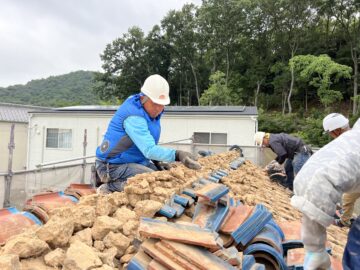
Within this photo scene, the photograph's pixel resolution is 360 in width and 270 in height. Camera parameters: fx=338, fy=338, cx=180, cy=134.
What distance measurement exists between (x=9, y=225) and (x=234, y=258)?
165cm

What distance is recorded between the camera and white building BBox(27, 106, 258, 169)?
14.7 metres

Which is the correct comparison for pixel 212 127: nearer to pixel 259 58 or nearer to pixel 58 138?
pixel 58 138

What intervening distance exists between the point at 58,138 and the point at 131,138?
15.0m

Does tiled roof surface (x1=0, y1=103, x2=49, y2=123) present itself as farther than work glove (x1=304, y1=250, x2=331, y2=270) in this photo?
Yes

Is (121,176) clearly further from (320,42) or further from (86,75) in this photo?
(86,75)

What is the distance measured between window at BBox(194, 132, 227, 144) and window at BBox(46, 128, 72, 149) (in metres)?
6.65

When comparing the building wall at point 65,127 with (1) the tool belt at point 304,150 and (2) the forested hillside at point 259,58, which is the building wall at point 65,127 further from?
(2) the forested hillside at point 259,58

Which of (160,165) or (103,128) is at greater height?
(103,128)

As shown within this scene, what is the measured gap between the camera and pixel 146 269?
1894 millimetres

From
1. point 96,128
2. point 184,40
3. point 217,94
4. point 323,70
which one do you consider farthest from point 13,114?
point 323,70

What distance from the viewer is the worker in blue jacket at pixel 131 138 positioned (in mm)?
3562

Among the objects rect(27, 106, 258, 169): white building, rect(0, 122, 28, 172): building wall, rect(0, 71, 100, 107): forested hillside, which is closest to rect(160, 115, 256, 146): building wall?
rect(27, 106, 258, 169): white building

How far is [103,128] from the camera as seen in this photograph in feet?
53.5

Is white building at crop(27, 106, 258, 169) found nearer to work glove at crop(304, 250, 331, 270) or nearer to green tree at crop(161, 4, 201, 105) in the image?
work glove at crop(304, 250, 331, 270)
